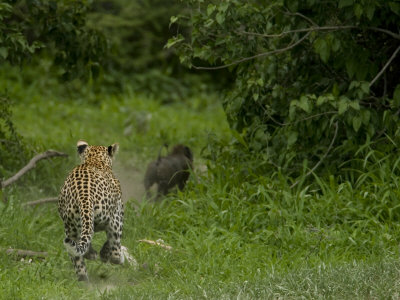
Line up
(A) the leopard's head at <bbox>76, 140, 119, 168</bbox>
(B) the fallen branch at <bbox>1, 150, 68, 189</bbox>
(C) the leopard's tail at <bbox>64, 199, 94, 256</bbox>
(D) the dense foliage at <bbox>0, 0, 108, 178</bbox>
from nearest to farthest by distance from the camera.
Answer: (C) the leopard's tail at <bbox>64, 199, 94, 256</bbox>, (A) the leopard's head at <bbox>76, 140, 119, 168</bbox>, (B) the fallen branch at <bbox>1, 150, 68, 189</bbox>, (D) the dense foliage at <bbox>0, 0, 108, 178</bbox>

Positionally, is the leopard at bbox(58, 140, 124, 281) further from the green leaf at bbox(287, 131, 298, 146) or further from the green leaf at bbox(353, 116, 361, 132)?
the green leaf at bbox(353, 116, 361, 132)

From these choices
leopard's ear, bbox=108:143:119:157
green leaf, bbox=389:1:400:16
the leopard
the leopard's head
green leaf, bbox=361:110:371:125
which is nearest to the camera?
the leopard

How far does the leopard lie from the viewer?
17.9ft

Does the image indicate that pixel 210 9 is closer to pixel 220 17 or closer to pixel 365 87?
pixel 220 17

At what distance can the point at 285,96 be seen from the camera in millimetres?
8125

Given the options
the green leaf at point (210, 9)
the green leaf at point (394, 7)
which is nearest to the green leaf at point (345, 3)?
the green leaf at point (394, 7)

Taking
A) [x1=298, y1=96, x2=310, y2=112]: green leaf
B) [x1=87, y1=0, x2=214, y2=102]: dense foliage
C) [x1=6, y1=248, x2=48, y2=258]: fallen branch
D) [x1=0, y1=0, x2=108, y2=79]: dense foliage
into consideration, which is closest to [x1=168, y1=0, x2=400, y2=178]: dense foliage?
[x1=298, y1=96, x2=310, y2=112]: green leaf

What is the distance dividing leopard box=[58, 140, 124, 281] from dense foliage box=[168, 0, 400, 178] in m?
2.09

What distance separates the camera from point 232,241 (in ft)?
22.1

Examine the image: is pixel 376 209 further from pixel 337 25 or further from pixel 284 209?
pixel 337 25

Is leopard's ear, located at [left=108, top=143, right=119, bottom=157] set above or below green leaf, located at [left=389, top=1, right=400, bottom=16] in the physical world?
below

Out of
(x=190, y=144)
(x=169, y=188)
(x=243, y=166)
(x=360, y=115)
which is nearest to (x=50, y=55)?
(x=190, y=144)

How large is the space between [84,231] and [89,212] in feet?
0.47

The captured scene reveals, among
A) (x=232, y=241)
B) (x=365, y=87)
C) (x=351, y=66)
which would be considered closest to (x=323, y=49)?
(x=351, y=66)
